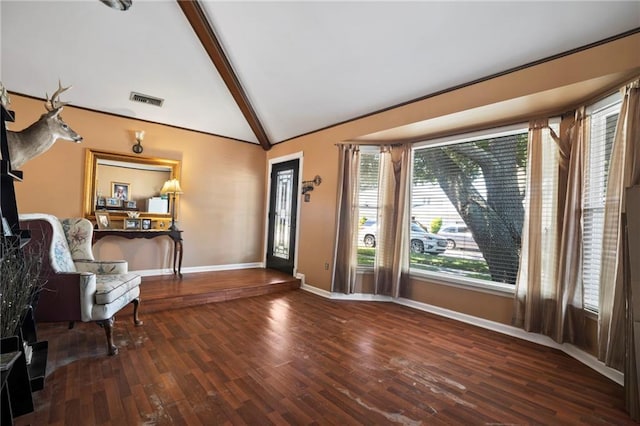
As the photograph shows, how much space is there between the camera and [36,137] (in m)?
2.50

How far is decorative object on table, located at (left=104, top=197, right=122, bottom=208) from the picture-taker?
4215mm

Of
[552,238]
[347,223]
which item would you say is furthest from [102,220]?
[552,238]

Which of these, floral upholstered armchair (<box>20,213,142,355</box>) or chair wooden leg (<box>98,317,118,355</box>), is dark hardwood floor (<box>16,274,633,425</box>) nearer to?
chair wooden leg (<box>98,317,118,355</box>)

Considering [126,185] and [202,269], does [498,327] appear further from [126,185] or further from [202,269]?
[126,185]

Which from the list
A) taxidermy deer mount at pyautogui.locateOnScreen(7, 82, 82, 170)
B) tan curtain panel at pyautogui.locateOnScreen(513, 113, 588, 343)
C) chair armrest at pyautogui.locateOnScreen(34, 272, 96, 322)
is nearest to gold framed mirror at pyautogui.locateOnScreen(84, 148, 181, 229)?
taxidermy deer mount at pyautogui.locateOnScreen(7, 82, 82, 170)

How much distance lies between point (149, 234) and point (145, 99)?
6.52 feet

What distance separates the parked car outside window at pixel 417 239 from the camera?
376cm

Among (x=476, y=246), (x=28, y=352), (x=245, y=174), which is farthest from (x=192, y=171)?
(x=476, y=246)

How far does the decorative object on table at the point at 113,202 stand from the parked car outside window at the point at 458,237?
4648mm

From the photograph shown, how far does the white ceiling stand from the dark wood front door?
3.65 feet

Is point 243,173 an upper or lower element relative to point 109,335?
upper

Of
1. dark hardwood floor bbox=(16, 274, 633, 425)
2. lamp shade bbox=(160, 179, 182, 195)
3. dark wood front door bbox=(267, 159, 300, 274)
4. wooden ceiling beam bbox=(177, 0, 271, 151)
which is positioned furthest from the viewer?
dark wood front door bbox=(267, 159, 300, 274)

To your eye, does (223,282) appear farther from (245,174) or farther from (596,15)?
(596,15)

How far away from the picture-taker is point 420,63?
9.51ft
